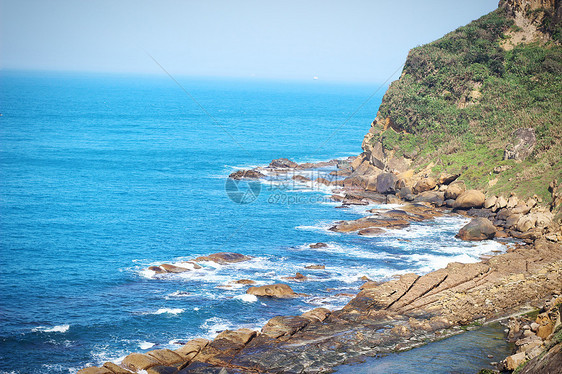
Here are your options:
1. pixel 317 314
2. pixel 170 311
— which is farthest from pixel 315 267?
pixel 170 311

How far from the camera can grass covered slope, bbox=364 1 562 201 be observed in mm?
71938

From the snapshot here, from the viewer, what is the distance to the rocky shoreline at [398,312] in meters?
33.0

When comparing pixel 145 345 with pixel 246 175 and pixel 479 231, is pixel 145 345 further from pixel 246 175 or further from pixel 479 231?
pixel 246 175

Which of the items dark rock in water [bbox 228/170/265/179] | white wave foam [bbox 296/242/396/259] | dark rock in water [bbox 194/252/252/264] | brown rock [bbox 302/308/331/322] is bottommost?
brown rock [bbox 302/308/331/322]

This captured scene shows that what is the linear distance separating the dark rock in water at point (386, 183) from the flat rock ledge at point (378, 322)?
30249 mm

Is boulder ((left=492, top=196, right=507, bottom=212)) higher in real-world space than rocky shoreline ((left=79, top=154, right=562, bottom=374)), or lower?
higher

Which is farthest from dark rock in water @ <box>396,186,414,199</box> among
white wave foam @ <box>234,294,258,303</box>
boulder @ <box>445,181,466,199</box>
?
white wave foam @ <box>234,294,258,303</box>

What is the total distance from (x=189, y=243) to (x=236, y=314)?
62.9ft

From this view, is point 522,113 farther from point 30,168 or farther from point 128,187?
point 30,168

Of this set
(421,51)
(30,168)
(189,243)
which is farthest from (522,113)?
(30,168)

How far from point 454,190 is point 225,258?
109 feet

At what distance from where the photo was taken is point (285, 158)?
105m

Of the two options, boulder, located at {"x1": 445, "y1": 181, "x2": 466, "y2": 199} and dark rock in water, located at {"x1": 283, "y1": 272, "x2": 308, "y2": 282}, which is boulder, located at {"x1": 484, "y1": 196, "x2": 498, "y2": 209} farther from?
dark rock in water, located at {"x1": 283, "y1": 272, "x2": 308, "y2": 282}

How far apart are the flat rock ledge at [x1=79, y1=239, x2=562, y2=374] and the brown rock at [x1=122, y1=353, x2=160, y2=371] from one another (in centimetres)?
6
